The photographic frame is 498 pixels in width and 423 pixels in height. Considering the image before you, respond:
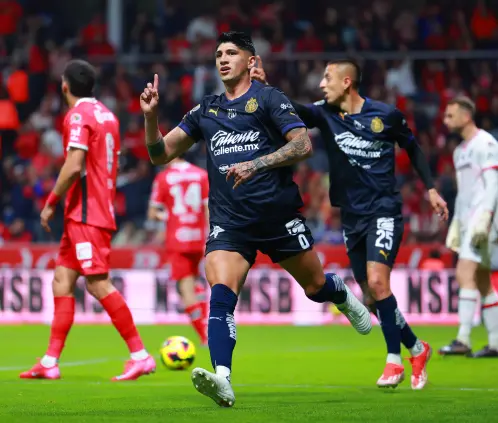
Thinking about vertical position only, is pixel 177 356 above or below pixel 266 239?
below

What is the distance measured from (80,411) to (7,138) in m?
17.0

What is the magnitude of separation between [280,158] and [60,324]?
3018 mm

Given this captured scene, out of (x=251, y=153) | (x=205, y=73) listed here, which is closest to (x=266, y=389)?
(x=251, y=153)

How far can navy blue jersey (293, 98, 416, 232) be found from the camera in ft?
29.5

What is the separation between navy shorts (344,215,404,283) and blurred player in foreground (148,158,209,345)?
432 centimetres

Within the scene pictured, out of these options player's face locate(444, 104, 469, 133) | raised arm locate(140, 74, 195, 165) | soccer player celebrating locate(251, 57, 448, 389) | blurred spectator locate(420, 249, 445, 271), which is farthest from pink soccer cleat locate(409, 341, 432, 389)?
blurred spectator locate(420, 249, 445, 271)

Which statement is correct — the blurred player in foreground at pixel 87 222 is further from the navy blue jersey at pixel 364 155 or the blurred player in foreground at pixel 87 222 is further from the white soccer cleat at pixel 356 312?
the white soccer cleat at pixel 356 312

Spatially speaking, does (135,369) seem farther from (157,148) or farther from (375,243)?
(157,148)

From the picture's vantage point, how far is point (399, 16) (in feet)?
76.3

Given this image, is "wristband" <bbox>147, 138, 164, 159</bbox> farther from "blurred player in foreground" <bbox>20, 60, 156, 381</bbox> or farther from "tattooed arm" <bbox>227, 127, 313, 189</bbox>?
"blurred player in foreground" <bbox>20, 60, 156, 381</bbox>

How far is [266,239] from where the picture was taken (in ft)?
24.4

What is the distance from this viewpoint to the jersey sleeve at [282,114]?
23.9ft

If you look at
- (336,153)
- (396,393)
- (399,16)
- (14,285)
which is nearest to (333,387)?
(396,393)

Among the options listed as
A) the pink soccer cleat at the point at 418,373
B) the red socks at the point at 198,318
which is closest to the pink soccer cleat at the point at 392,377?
the pink soccer cleat at the point at 418,373
